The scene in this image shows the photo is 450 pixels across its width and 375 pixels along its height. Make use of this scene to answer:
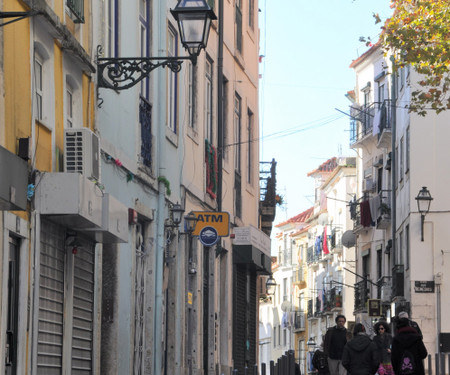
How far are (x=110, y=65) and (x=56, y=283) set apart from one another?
3.52 metres

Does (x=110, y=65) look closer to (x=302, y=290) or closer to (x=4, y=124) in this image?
(x=4, y=124)

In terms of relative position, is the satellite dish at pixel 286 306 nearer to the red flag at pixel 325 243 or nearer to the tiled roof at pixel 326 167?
the tiled roof at pixel 326 167

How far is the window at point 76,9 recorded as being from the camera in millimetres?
14225

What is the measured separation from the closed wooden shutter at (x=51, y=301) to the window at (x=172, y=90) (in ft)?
24.6

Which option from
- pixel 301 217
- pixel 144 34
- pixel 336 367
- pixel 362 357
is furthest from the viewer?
pixel 301 217

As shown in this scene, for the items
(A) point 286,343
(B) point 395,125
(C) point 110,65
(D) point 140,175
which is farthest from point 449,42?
(A) point 286,343

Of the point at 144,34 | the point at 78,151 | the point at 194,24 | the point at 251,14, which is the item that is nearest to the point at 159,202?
the point at 144,34

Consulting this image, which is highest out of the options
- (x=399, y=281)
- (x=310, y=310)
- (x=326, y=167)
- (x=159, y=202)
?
(x=326, y=167)

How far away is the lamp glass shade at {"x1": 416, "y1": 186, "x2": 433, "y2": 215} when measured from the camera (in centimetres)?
3806

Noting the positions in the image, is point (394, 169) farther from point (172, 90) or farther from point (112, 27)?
point (112, 27)

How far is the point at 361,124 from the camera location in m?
57.9

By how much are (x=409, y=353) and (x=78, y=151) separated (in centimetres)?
680

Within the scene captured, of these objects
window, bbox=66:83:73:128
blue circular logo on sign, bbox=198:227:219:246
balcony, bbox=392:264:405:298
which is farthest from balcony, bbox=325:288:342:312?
window, bbox=66:83:73:128

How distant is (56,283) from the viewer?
1352cm
